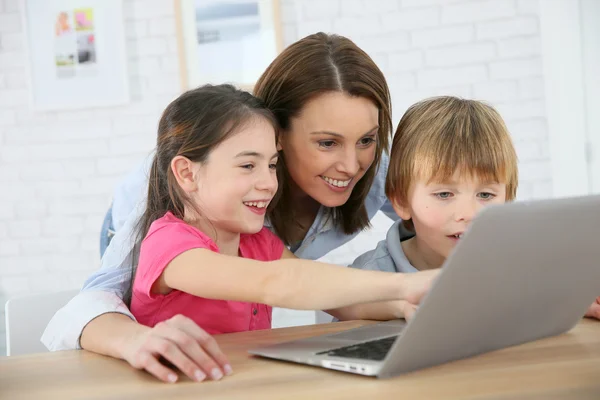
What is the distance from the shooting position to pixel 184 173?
138 cm

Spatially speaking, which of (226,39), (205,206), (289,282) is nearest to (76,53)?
(226,39)

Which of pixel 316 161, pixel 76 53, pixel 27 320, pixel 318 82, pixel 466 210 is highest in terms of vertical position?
pixel 76 53

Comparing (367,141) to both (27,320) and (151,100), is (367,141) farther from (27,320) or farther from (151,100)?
(151,100)

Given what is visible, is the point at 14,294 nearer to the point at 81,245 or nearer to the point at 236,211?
the point at 81,245

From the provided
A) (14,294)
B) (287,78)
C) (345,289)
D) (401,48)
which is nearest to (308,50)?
(287,78)

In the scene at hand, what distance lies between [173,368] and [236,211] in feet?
1.60

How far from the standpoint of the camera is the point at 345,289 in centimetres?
95

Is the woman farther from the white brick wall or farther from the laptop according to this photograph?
the white brick wall

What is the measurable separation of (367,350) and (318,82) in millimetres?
787

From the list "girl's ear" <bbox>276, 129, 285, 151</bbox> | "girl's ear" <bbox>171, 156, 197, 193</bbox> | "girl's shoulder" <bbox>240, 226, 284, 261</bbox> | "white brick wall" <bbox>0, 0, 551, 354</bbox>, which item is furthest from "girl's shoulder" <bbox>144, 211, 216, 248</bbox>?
"white brick wall" <bbox>0, 0, 551, 354</bbox>

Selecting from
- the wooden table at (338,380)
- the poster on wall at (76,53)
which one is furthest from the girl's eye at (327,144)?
the poster on wall at (76,53)

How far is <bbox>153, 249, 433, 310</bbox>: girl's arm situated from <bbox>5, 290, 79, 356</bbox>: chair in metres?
0.68

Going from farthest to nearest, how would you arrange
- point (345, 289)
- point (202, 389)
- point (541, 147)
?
point (541, 147), point (345, 289), point (202, 389)

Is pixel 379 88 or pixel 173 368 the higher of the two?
pixel 379 88
